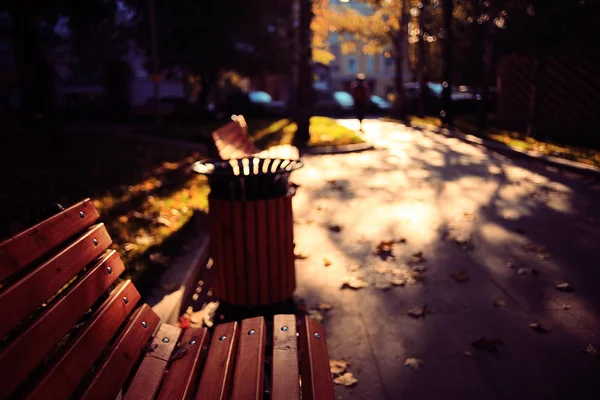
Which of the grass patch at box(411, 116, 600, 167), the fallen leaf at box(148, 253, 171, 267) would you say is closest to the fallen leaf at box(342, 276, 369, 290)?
the fallen leaf at box(148, 253, 171, 267)

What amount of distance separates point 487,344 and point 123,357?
7.95 feet

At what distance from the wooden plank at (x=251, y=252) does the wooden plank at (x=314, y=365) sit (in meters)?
1.27

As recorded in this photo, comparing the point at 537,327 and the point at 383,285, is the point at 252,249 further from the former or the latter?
the point at 537,327

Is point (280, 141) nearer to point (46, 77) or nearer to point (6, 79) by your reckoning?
point (46, 77)

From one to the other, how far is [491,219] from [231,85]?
181ft

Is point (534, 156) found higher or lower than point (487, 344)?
higher

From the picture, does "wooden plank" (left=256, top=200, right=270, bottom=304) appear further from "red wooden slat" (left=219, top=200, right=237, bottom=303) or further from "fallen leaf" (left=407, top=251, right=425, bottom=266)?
"fallen leaf" (left=407, top=251, right=425, bottom=266)

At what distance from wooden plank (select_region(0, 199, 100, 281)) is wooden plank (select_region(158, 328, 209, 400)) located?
0.69 meters

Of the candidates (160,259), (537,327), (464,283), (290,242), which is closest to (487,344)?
(537,327)

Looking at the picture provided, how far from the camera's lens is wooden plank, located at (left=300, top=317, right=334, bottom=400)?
189 cm

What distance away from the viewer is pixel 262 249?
148 inches

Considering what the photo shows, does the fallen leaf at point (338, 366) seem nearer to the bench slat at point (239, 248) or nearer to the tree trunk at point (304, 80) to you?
the bench slat at point (239, 248)

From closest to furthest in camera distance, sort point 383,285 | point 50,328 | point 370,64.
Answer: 1. point 50,328
2. point 383,285
3. point 370,64

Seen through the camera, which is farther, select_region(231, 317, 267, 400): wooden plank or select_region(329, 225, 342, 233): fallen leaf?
select_region(329, 225, 342, 233): fallen leaf
